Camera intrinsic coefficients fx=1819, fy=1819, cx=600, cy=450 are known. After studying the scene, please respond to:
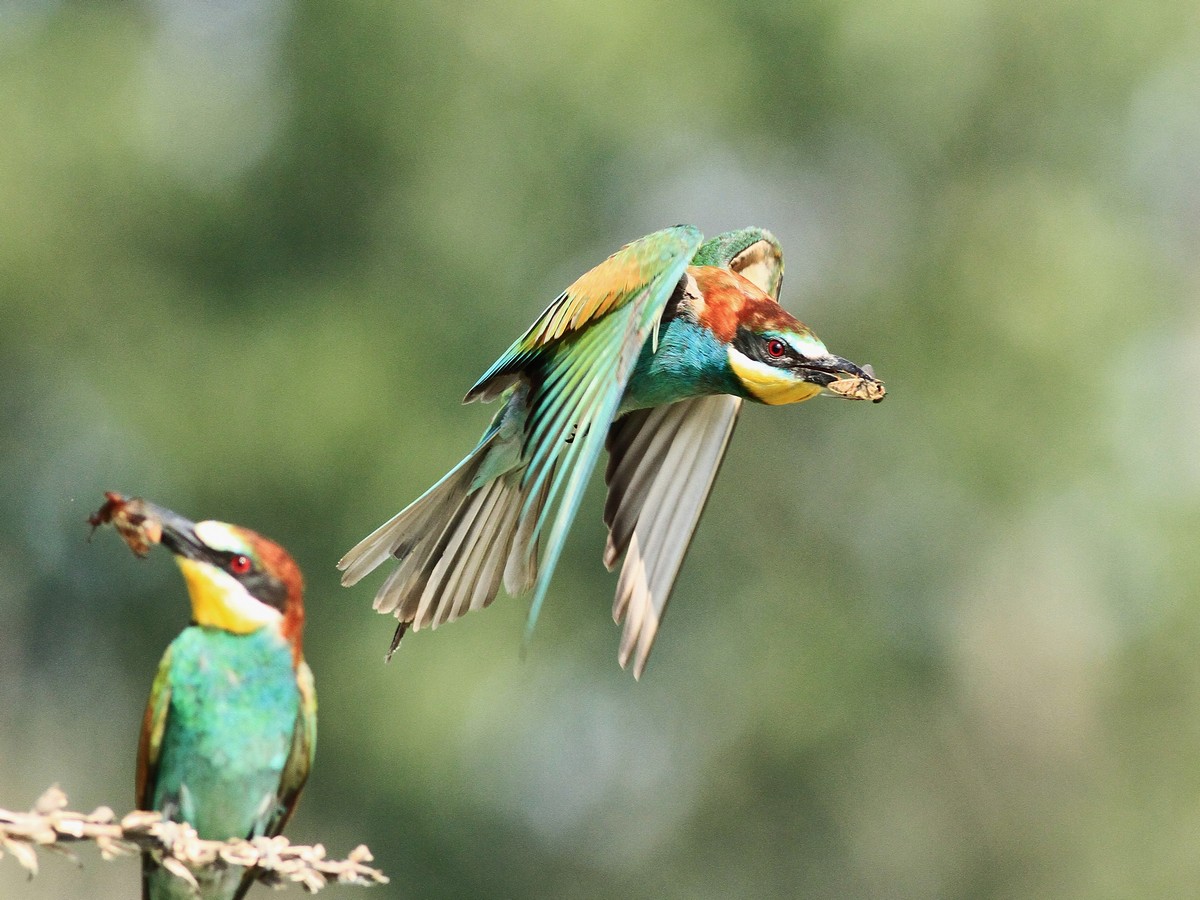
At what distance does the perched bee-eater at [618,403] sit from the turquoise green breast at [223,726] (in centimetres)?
21

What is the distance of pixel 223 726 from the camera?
291cm

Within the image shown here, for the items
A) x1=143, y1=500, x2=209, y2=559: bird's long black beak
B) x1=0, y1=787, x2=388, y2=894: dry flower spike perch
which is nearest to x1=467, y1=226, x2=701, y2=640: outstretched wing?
x1=143, y1=500, x2=209, y2=559: bird's long black beak

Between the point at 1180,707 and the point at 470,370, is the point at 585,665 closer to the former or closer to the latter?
the point at 470,370

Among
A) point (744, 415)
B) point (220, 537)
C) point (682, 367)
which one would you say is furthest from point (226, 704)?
point (744, 415)

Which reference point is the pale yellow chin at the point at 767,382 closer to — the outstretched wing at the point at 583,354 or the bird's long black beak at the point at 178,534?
the outstretched wing at the point at 583,354

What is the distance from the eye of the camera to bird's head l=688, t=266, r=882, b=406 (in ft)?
10.8

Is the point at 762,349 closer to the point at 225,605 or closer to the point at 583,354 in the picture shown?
the point at 583,354

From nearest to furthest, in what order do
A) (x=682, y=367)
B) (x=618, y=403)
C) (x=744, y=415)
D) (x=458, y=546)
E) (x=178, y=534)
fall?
1. (x=178, y=534)
2. (x=618, y=403)
3. (x=458, y=546)
4. (x=682, y=367)
5. (x=744, y=415)

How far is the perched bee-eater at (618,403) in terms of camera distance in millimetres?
3117

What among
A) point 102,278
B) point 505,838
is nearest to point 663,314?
point 505,838

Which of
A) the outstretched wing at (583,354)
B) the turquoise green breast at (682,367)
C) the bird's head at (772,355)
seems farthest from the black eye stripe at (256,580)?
the bird's head at (772,355)

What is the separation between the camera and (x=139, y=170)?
13203 mm

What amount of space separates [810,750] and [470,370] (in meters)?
3.67

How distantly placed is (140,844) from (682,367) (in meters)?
1.74
